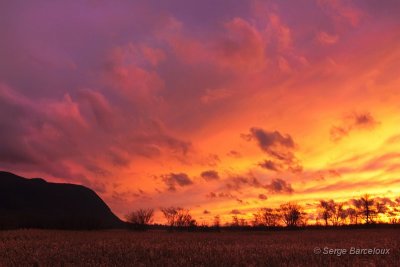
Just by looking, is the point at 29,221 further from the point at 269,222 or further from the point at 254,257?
the point at 254,257

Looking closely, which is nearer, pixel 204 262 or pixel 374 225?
pixel 204 262

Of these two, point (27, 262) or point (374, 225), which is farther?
point (374, 225)

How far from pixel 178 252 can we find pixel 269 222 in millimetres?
136896

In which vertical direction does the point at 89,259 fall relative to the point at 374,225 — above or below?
below

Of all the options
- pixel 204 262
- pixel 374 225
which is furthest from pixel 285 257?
pixel 374 225

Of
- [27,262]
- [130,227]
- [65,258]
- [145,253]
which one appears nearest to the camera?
[27,262]

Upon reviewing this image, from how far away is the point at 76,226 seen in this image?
126 m

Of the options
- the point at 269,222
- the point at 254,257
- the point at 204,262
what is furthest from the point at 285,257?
the point at 269,222

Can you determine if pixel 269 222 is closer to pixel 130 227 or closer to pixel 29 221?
pixel 130 227

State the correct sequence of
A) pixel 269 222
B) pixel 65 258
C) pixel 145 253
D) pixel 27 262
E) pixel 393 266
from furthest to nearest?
pixel 269 222 < pixel 145 253 < pixel 65 258 < pixel 27 262 < pixel 393 266

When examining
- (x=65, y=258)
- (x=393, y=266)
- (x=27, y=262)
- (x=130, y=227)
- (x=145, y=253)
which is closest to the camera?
(x=393, y=266)

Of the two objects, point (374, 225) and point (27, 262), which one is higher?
point (374, 225)

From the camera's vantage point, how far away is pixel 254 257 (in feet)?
82.0

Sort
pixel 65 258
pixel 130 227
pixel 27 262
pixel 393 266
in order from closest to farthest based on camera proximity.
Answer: pixel 393 266 < pixel 27 262 < pixel 65 258 < pixel 130 227
